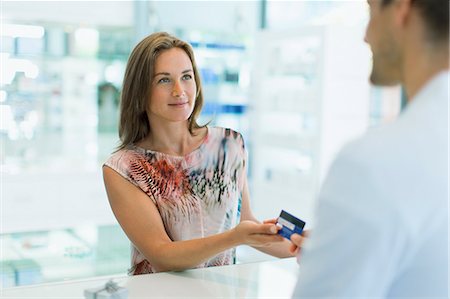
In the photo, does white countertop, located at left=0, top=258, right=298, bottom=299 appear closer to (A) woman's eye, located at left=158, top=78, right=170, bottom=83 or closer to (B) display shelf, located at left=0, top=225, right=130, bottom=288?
(A) woman's eye, located at left=158, top=78, right=170, bottom=83

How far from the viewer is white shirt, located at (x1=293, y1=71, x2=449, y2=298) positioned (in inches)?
31.1

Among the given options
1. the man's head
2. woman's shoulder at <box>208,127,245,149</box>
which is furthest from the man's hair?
woman's shoulder at <box>208,127,245,149</box>

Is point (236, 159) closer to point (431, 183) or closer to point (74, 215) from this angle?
point (431, 183)

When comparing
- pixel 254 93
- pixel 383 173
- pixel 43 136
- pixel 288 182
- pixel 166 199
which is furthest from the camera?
pixel 254 93

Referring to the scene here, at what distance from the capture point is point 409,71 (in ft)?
2.86

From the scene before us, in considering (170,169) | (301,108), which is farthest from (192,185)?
(301,108)

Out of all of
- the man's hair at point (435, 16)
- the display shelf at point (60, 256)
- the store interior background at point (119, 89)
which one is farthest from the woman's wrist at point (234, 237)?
the store interior background at point (119, 89)

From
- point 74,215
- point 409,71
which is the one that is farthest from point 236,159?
point 74,215

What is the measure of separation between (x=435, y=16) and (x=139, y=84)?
1246 mm

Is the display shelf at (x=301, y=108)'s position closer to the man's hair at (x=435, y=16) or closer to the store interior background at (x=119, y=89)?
the store interior background at (x=119, y=89)

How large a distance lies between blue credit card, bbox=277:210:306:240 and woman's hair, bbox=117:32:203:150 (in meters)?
0.68

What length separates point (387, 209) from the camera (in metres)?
0.79

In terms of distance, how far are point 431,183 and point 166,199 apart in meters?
1.19

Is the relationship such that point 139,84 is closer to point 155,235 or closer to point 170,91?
point 170,91
